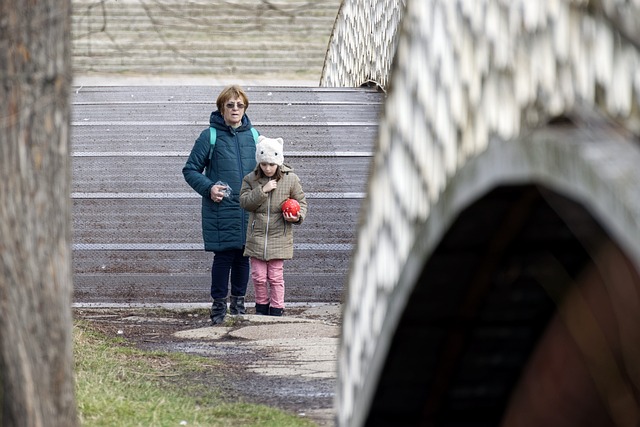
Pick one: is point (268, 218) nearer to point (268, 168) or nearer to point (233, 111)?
point (268, 168)

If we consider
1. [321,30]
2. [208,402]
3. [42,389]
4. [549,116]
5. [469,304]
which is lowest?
[208,402]

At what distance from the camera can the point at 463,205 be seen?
9.77 feet

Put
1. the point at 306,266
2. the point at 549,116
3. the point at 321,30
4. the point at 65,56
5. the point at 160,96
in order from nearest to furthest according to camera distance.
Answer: the point at 549,116 < the point at 65,56 < the point at 306,266 < the point at 160,96 < the point at 321,30

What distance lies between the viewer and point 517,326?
3523 millimetres

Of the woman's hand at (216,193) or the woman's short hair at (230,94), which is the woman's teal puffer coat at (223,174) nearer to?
the woman's hand at (216,193)

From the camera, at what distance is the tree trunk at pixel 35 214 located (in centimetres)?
417

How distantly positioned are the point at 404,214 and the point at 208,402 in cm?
329

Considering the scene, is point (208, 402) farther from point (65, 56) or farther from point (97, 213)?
point (97, 213)

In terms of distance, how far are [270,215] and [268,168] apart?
332 mm

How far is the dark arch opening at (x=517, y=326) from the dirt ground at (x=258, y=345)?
238 centimetres

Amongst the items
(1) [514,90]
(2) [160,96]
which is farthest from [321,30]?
(1) [514,90]

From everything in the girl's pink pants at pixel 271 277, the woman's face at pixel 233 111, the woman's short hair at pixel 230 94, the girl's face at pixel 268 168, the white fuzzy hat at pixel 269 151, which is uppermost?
the woman's short hair at pixel 230 94

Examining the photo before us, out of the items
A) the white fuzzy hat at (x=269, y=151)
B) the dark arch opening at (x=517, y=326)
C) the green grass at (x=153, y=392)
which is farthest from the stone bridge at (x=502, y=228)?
the white fuzzy hat at (x=269, y=151)

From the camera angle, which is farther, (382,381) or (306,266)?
(306,266)
